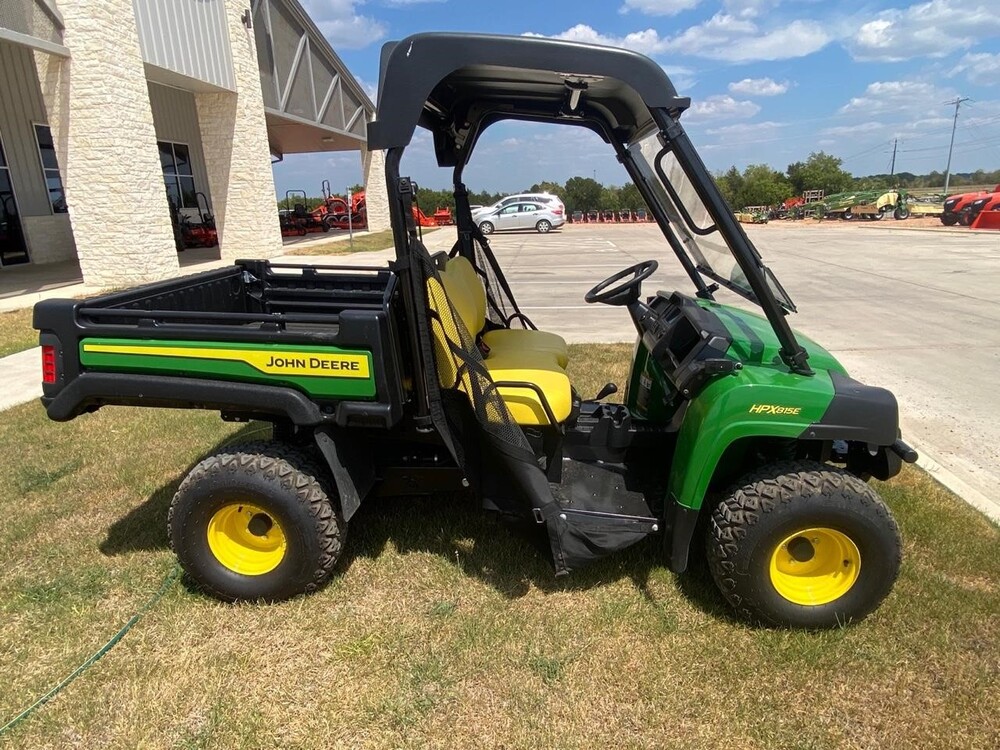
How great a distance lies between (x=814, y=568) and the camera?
8.41 ft

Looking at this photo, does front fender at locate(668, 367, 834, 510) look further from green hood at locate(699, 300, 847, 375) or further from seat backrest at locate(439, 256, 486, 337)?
seat backrest at locate(439, 256, 486, 337)

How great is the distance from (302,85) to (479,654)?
20229mm

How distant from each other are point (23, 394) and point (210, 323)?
13.0 feet

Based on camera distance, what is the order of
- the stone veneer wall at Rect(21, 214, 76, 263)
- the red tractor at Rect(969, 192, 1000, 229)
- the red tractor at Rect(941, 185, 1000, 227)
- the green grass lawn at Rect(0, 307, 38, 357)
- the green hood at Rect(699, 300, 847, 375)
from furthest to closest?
1. the red tractor at Rect(941, 185, 1000, 227)
2. the red tractor at Rect(969, 192, 1000, 229)
3. the stone veneer wall at Rect(21, 214, 76, 263)
4. the green grass lawn at Rect(0, 307, 38, 357)
5. the green hood at Rect(699, 300, 847, 375)

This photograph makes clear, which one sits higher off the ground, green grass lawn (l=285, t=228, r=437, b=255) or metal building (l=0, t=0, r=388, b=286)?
metal building (l=0, t=0, r=388, b=286)

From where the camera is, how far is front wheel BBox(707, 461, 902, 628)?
2.38 metres

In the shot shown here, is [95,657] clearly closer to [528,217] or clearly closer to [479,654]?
[479,654]

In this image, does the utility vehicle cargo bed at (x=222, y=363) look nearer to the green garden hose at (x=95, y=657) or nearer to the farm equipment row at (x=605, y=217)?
the green garden hose at (x=95, y=657)

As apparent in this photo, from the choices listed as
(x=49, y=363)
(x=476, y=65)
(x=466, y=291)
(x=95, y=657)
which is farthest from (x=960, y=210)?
(x=95, y=657)

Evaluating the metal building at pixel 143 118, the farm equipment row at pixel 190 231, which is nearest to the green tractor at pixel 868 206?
the metal building at pixel 143 118

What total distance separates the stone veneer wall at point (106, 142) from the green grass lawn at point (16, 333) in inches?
69.9

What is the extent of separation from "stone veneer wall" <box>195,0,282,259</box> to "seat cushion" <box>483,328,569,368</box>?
12432 millimetres

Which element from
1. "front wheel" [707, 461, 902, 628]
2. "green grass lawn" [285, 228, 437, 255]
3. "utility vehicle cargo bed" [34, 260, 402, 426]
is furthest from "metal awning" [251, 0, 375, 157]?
"front wheel" [707, 461, 902, 628]

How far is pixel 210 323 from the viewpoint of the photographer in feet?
8.79
